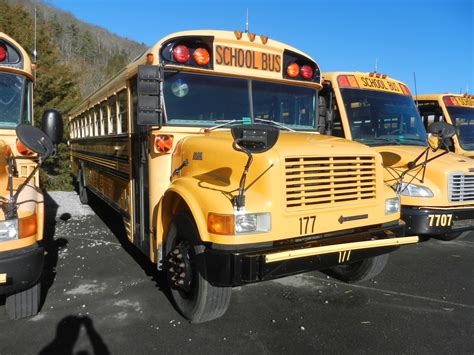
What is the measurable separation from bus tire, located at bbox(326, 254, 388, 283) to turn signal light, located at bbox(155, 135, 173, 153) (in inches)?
79.1

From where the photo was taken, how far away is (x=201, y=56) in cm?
342

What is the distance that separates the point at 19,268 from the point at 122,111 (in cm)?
228

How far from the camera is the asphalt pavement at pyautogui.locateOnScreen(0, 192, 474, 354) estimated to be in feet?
8.86

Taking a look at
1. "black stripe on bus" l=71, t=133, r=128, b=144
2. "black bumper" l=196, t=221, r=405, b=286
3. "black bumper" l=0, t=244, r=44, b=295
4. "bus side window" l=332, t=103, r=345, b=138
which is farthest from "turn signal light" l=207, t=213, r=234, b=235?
"bus side window" l=332, t=103, r=345, b=138

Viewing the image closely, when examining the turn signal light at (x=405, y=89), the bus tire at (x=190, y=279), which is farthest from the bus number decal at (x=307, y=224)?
the turn signal light at (x=405, y=89)

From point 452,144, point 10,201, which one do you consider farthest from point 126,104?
→ point 452,144

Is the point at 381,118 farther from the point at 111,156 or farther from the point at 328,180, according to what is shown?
the point at 111,156

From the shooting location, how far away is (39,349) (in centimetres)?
262

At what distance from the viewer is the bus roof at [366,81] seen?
549 centimetres

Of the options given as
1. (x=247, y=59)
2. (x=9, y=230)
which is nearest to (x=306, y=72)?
(x=247, y=59)

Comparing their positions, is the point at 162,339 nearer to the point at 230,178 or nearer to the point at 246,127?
the point at 230,178

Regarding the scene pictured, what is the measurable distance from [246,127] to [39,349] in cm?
213

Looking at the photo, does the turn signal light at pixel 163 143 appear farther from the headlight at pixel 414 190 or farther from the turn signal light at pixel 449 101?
the turn signal light at pixel 449 101

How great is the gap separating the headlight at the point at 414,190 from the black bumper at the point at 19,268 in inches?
144
